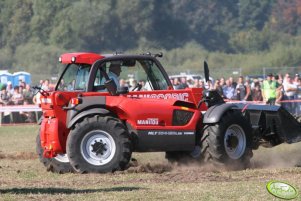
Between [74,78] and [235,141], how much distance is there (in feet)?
9.94

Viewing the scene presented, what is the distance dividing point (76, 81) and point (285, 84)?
1701 cm

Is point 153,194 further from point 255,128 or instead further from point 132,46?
point 132,46

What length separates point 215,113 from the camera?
15.4 m

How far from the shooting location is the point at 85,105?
15.0 metres

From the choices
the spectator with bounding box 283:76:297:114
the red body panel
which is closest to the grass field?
the red body panel

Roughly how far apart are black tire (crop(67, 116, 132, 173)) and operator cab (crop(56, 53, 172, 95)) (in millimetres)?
733

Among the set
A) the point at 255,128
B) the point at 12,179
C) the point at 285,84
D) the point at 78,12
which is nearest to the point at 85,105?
the point at 12,179

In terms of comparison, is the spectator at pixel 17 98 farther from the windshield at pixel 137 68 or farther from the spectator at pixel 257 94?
the windshield at pixel 137 68

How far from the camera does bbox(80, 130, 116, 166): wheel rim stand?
14906 millimetres

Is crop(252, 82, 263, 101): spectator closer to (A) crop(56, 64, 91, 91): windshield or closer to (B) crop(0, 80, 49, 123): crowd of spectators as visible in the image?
(B) crop(0, 80, 49, 123): crowd of spectators

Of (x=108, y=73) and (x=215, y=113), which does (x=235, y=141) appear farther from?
(x=108, y=73)

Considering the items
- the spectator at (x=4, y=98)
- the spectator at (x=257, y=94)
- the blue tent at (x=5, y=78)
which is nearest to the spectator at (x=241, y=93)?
the spectator at (x=257, y=94)

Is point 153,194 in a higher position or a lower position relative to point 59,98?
lower

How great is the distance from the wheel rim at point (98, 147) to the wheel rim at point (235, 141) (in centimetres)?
203
